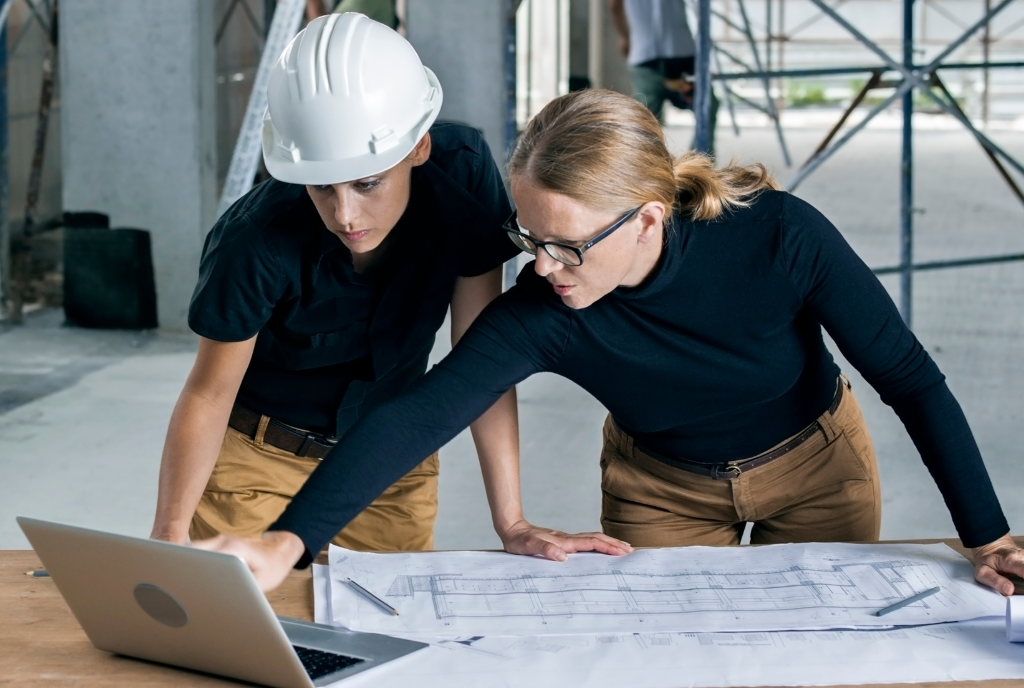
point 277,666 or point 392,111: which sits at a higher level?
point 392,111

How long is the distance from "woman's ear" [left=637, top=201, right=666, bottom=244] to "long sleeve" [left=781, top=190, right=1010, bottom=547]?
166 millimetres

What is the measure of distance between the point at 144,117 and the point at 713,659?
4.97m

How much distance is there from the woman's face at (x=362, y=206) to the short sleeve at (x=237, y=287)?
10 centimetres

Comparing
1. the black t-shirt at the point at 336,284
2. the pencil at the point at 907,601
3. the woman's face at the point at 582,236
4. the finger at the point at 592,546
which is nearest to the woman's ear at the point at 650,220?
the woman's face at the point at 582,236

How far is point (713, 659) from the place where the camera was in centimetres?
123

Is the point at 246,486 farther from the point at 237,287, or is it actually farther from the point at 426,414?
the point at 426,414

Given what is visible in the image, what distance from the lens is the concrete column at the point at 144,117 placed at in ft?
18.1

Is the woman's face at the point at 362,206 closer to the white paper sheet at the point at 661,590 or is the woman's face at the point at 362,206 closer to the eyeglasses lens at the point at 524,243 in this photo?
the eyeglasses lens at the point at 524,243

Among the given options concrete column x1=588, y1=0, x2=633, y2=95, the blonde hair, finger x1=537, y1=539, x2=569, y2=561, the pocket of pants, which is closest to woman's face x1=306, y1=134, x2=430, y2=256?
the blonde hair

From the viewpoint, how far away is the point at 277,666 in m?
1.13

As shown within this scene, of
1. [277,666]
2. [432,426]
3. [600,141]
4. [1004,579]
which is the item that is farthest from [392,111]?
[1004,579]

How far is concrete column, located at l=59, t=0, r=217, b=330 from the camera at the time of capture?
551cm

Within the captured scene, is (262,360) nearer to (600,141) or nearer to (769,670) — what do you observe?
(600,141)

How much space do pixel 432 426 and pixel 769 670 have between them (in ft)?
1.60
